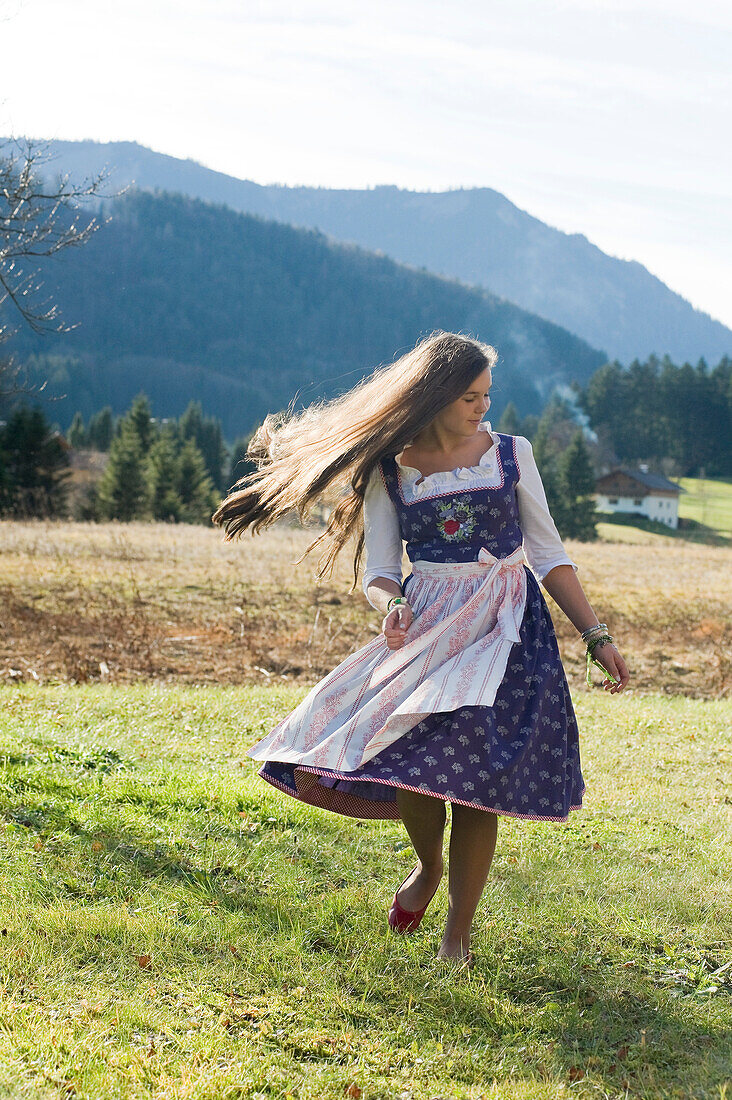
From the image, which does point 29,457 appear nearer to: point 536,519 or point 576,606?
point 536,519

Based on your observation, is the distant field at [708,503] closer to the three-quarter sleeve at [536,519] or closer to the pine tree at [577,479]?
the pine tree at [577,479]

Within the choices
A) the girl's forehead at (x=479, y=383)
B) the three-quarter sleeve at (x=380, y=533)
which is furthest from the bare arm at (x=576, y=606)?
the girl's forehead at (x=479, y=383)

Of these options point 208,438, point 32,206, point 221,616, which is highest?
point 208,438

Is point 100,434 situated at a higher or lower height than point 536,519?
higher

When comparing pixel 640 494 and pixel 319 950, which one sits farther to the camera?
pixel 640 494

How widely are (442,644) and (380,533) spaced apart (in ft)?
1.87

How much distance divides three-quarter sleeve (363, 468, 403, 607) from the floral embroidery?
0.27m

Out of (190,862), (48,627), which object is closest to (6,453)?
(48,627)

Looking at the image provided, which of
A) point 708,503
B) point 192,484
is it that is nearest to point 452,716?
point 192,484

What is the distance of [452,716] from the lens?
331 cm

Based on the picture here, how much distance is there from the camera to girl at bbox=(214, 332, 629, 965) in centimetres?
331

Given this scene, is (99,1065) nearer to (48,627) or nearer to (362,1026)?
(362,1026)

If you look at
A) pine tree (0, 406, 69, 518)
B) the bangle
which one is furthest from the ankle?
pine tree (0, 406, 69, 518)

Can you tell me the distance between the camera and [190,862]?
4.32 meters
